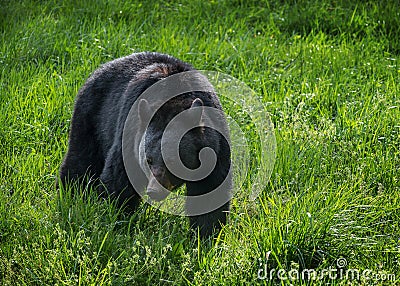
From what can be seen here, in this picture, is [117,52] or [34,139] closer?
[34,139]

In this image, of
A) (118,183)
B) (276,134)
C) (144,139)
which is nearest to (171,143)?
(144,139)

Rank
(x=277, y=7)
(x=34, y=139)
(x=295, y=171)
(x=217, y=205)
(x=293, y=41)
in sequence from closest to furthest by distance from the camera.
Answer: (x=217, y=205), (x=295, y=171), (x=34, y=139), (x=293, y=41), (x=277, y=7)

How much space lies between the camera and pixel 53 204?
187 inches

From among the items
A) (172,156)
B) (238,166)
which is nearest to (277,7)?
(238,166)

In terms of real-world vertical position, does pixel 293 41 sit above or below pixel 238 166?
above

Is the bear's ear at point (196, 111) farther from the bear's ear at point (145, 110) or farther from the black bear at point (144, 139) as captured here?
the bear's ear at point (145, 110)

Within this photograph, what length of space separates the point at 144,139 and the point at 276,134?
177 centimetres

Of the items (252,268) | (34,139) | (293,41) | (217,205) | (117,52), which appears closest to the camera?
(252,268)

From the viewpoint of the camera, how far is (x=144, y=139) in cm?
425

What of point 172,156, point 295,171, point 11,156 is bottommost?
point 11,156

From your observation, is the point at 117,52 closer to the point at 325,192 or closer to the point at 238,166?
the point at 238,166

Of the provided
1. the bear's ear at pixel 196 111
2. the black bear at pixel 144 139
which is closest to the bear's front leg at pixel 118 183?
the black bear at pixel 144 139

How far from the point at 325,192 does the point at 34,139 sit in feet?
8.43

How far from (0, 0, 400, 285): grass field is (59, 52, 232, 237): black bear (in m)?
0.19
